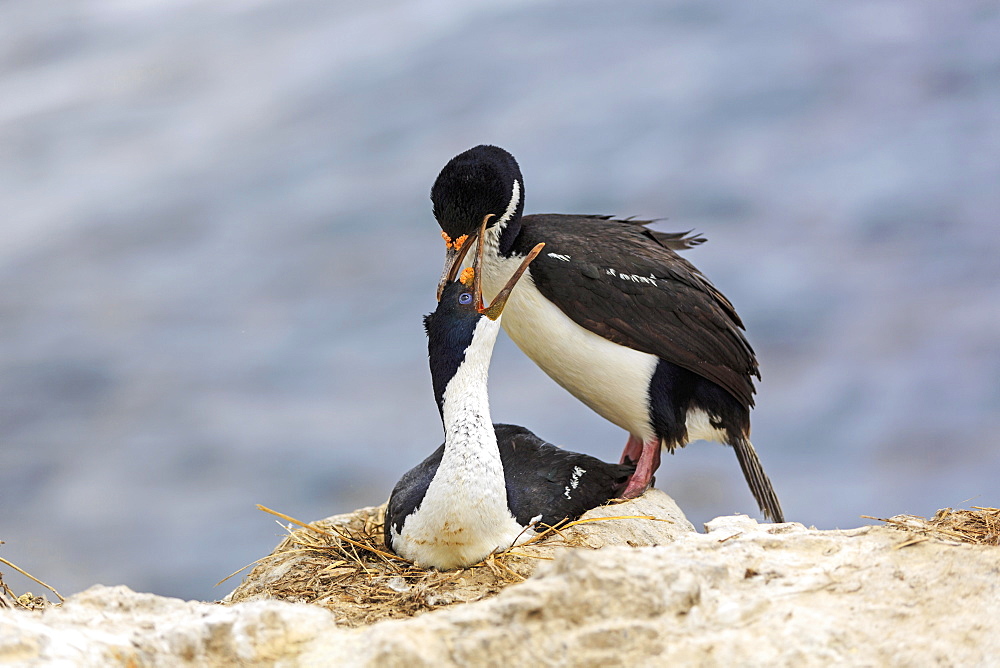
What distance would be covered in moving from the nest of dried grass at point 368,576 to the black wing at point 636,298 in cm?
90

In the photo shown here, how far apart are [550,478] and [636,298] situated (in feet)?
2.56

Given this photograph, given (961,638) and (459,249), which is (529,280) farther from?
(961,638)

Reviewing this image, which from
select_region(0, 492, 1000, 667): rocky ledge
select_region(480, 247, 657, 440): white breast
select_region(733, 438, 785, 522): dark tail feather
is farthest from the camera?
select_region(733, 438, 785, 522): dark tail feather

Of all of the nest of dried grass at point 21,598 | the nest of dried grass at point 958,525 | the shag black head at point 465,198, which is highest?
the shag black head at point 465,198

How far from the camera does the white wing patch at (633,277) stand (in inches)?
155

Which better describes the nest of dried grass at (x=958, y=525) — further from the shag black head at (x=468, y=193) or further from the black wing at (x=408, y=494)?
the shag black head at (x=468, y=193)

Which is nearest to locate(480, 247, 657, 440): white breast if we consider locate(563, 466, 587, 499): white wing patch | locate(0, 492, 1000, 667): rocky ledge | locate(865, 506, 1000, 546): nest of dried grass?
locate(563, 466, 587, 499): white wing patch

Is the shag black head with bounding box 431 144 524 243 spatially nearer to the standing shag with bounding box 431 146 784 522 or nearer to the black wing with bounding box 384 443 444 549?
the standing shag with bounding box 431 146 784 522

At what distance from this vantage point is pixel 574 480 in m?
3.66

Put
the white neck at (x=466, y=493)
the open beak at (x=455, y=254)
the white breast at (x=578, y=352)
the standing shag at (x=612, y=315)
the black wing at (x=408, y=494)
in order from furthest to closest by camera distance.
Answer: the white breast at (x=578, y=352) → the standing shag at (x=612, y=315) → the open beak at (x=455, y=254) → the black wing at (x=408, y=494) → the white neck at (x=466, y=493)

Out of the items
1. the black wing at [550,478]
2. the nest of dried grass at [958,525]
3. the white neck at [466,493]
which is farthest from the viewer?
the black wing at [550,478]

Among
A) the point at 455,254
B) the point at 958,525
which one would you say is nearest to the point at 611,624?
the point at 958,525

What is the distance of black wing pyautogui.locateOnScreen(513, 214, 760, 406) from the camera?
391 centimetres

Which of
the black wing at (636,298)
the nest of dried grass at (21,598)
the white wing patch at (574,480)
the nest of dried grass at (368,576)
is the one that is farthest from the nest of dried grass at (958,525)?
the nest of dried grass at (21,598)
